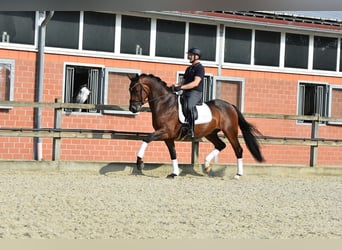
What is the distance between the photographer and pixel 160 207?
15.1 feet

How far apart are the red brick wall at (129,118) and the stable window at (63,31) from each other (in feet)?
0.77

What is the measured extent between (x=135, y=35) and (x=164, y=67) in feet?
2.78

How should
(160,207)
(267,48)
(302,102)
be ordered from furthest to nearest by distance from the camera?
1. (302,102)
2. (267,48)
3. (160,207)

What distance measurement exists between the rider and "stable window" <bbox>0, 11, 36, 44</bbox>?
10.7 ft

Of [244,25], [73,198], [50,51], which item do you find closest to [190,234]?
[73,198]

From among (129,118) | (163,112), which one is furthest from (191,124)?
(129,118)

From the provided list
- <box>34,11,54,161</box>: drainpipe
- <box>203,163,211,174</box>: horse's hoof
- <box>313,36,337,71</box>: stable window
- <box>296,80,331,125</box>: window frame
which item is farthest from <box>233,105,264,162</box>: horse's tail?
<box>313,36,337,71</box>: stable window

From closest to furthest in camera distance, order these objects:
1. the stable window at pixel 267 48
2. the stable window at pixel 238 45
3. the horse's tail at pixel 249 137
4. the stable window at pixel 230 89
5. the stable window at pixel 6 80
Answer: the horse's tail at pixel 249 137, the stable window at pixel 6 80, the stable window at pixel 230 89, the stable window at pixel 238 45, the stable window at pixel 267 48

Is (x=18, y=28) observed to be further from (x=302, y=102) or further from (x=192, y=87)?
(x=302, y=102)

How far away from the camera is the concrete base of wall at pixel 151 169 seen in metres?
7.57

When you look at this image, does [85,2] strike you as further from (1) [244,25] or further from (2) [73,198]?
(1) [244,25]

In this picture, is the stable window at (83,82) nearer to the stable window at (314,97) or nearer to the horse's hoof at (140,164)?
the horse's hoof at (140,164)

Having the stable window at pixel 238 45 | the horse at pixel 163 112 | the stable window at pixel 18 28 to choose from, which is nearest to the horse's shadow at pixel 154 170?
the horse at pixel 163 112

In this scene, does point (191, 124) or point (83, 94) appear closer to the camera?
point (191, 124)
